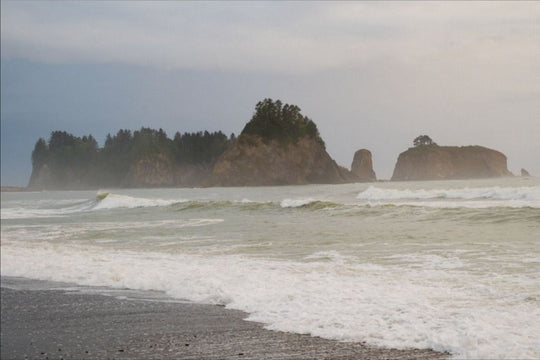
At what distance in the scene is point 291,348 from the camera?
4770mm

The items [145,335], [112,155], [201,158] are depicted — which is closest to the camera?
[145,335]

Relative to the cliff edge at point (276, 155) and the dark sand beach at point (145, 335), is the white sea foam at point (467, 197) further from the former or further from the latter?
the cliff edge at point (276, 155)

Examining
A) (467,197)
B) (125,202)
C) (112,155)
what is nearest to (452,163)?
(467,197)

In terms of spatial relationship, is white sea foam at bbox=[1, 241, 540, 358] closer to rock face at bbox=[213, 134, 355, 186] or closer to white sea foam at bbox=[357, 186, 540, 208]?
white sea foam at bbox=[357, 186, 540, 208]

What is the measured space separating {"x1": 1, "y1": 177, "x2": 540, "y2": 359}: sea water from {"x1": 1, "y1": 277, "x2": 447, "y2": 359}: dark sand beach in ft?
0.93

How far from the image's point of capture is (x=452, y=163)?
12044 cm

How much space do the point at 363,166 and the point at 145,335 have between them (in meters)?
157

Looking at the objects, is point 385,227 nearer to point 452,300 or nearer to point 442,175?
point 452,300

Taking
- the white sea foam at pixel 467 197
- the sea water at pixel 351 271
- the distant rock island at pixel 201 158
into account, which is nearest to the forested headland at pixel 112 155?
the distant rock island at pixel 201 158

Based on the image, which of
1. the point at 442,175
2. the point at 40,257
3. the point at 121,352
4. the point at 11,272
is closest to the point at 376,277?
the point at 121,352

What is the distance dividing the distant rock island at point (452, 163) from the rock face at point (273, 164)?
727 inches

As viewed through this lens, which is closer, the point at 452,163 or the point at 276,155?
the point at 452,163

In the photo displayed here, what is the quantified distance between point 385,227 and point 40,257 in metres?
9.60

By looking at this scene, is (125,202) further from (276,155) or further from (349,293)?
(276,155)
